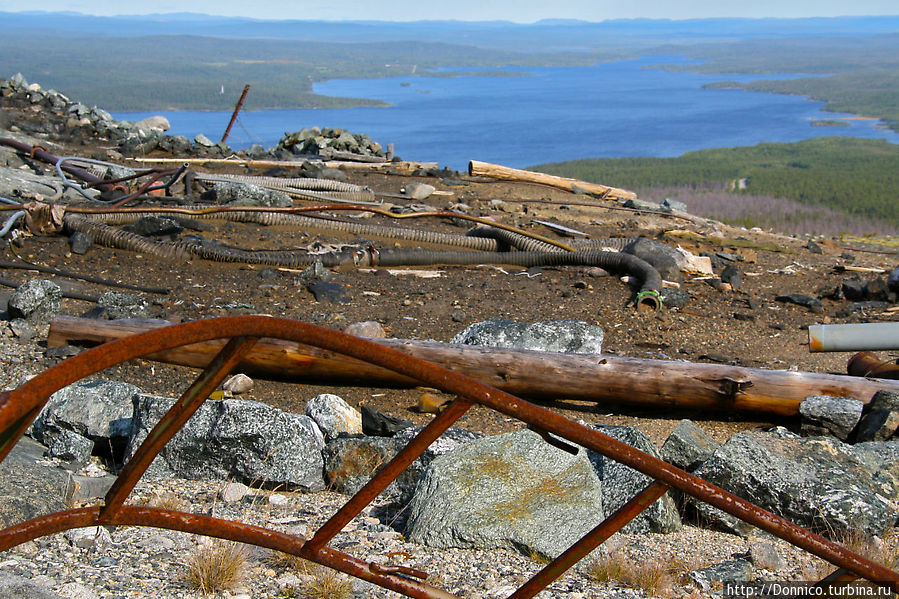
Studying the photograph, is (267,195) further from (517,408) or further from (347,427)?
(517,408)

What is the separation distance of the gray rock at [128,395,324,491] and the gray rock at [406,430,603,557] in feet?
2.32

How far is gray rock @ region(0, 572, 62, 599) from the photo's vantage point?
225 cm

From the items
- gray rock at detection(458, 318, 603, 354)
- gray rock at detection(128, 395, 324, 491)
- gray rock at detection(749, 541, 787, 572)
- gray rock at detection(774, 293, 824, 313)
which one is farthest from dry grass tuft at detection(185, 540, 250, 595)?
gray rock at detection(774, 293, 824, 313)

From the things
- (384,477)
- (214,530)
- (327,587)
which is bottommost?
(327,587)

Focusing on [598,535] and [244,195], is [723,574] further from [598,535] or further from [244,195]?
[244,195]

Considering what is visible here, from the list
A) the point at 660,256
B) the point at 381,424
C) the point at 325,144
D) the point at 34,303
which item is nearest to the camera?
the point at 381,424

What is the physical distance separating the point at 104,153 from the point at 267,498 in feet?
44.3

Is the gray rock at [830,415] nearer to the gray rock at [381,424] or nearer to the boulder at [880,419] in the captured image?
the boulder at [880,419]

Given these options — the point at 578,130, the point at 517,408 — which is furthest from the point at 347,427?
the point at 578,130

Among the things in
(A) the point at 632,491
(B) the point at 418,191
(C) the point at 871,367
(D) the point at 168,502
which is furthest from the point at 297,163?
(A) the point at 632,491

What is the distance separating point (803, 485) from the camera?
3.70m

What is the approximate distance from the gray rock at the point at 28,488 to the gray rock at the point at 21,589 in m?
0.72

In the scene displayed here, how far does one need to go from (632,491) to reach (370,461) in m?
1.36

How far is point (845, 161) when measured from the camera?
70688 millimetres
